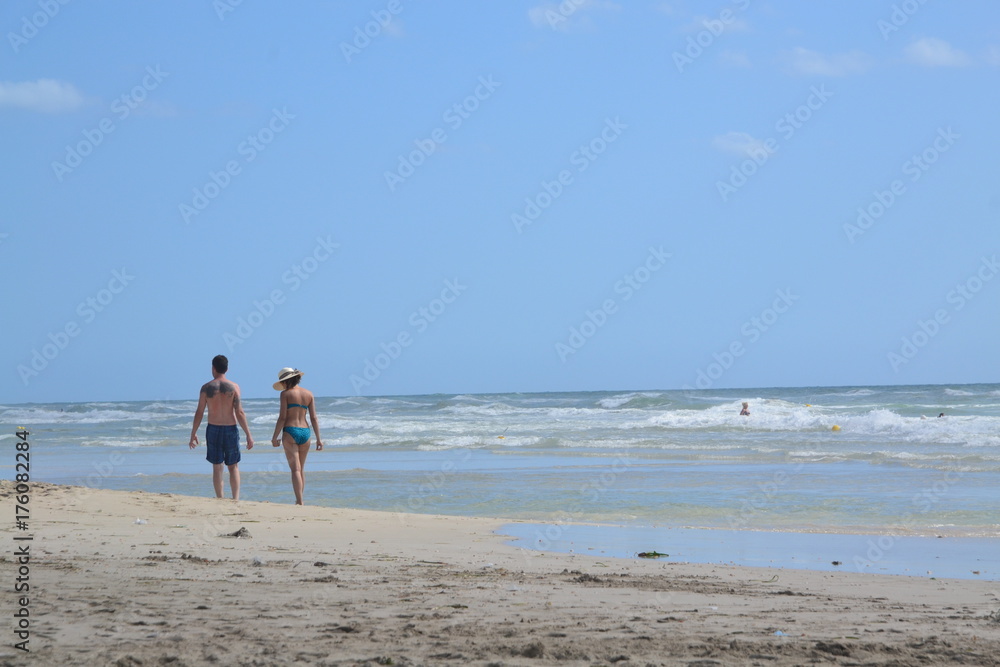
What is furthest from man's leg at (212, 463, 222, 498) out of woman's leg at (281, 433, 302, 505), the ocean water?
the ocean water

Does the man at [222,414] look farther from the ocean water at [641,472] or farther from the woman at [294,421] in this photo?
the ocean water at [641,472]

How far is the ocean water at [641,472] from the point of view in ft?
32.5

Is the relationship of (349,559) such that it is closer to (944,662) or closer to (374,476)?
(944,662)

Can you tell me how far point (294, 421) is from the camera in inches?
407

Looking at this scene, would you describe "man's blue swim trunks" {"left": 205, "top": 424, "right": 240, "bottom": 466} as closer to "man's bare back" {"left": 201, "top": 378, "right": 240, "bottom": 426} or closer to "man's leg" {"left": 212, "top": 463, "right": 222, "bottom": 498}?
"man's bare back" {"left": 201, "top": 378, "right": 240, "bottom": 426}

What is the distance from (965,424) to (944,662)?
76.6ft

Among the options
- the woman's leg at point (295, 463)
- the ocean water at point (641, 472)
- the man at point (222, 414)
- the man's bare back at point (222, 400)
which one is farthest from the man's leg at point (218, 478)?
the ocean water at point (641, 472)

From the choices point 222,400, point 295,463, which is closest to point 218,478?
point 295,463

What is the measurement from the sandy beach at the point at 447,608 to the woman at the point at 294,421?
262 cm

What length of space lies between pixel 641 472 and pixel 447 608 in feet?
34.2

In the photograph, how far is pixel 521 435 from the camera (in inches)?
1053

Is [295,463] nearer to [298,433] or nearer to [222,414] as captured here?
[298,433]

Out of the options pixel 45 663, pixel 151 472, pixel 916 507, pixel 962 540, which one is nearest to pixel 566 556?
pixel 962 540

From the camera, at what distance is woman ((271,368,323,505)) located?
10.3 metres
